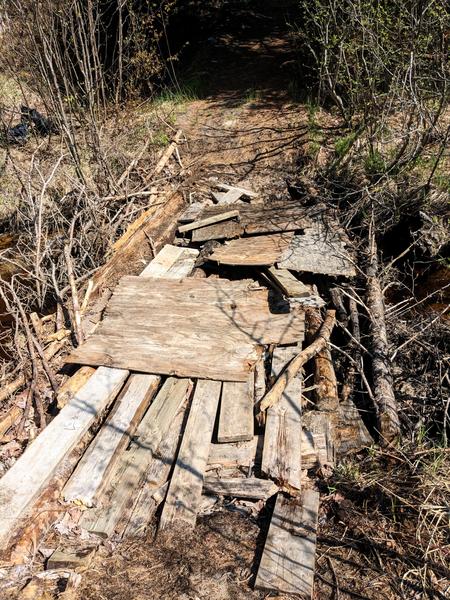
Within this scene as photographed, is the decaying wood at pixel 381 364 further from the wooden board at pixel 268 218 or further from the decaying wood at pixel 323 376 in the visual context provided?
the wooden board at pixel 268 218

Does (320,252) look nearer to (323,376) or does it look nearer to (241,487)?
(323,376)

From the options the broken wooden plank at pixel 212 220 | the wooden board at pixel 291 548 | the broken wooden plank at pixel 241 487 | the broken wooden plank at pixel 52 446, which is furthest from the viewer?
the broken wooden plank at pixel 212 220

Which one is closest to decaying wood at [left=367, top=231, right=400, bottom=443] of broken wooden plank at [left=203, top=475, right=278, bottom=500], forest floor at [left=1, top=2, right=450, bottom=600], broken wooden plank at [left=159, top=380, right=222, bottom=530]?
forest floor at [left=1, top=2, right=450, bottom=600]

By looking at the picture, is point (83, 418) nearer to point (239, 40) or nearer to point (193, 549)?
point (193, 549)

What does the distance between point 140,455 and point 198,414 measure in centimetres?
56

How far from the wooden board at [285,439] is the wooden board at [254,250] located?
1729 mm

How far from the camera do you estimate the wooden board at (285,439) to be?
3629 mm

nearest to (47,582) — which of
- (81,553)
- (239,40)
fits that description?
(81,553)

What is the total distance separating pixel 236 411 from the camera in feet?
13.7

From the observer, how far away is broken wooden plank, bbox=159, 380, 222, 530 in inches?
136

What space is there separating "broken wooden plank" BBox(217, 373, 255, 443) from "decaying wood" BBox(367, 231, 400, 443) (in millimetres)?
1038

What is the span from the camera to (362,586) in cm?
306

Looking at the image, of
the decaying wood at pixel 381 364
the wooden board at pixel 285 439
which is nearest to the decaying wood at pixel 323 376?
the wooden board at pixel 285 439

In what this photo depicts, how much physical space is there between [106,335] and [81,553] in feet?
7.32
